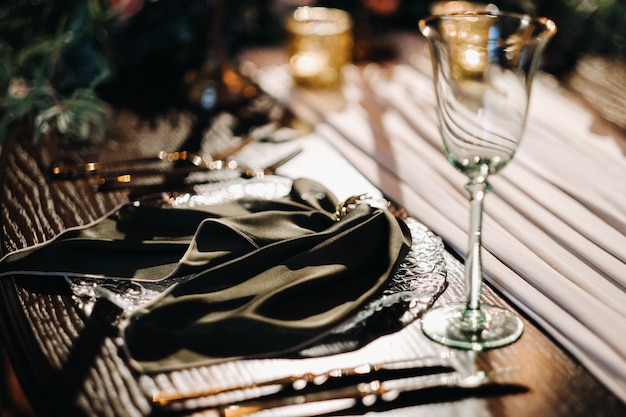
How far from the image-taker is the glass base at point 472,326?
27.7 inches

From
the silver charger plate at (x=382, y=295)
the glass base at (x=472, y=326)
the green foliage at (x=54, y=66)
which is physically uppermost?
the green foliage at (x=54, y=66)

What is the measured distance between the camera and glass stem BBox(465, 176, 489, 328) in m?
0.72

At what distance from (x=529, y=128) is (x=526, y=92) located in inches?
25.4

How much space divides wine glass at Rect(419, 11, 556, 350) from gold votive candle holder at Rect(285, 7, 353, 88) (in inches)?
33.2

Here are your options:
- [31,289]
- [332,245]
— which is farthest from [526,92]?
[31,289]

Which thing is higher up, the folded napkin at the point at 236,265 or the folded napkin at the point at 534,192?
the folded napkin at the point at 236,265

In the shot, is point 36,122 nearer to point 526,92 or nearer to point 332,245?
point 332,245

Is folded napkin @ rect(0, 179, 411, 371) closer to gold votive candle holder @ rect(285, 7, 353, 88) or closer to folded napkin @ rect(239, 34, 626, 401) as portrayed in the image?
folded napkin @ rect(239, 34, 626, 401)

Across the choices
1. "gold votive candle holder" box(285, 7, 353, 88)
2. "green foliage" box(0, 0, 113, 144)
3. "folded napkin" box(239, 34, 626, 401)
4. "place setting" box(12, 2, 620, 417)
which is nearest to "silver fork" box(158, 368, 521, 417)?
"place setting" box(12, 2, 620, 417)

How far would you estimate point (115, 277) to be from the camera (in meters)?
0.80

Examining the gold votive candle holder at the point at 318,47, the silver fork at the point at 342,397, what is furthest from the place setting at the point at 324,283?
the gold votive candle holder at the point at 318,47

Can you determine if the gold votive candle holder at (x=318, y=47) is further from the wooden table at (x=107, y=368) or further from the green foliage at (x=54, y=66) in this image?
the wooden table at (x=107, y=368)

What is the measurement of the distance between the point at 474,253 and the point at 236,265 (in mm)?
239

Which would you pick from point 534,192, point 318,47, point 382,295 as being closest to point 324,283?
point 382,295
